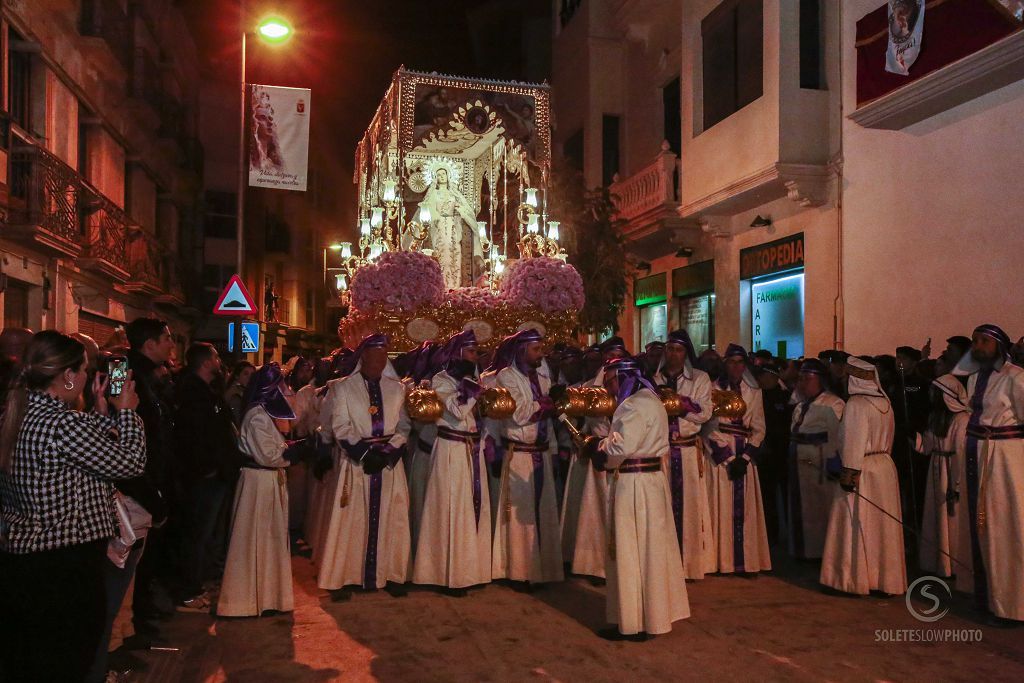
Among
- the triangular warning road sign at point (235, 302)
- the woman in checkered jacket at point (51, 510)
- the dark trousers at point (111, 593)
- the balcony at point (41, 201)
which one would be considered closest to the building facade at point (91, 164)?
the balcony at point (41, 201)

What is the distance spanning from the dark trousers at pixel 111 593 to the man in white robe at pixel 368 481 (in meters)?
2.32

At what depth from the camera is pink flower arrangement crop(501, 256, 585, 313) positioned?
10719 millimetres

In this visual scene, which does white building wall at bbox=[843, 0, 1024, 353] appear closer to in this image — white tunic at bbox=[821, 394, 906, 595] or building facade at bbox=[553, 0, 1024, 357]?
building facade at bbox=[553, 0, 1024, 357]

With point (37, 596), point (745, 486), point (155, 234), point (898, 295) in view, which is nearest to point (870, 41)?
point (898, 295)

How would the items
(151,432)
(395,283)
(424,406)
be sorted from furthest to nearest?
(395,283)
(424,406)
(151,432)

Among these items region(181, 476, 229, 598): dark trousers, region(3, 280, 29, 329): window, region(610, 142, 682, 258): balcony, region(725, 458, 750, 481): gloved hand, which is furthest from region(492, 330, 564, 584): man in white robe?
region(3, 280, 29, 329): window

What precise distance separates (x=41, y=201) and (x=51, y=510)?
10.8 meters

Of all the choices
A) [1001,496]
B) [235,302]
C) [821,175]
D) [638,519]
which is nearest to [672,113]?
[821,175]

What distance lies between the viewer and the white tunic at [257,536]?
660 centimetres

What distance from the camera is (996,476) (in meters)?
6.84

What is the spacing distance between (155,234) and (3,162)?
1161 cm

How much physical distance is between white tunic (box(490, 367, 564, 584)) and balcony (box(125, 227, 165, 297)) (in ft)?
44.7

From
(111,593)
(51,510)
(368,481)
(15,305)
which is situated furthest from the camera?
(15,305)

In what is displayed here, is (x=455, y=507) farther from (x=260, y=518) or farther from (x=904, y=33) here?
(x=904, y=33)
